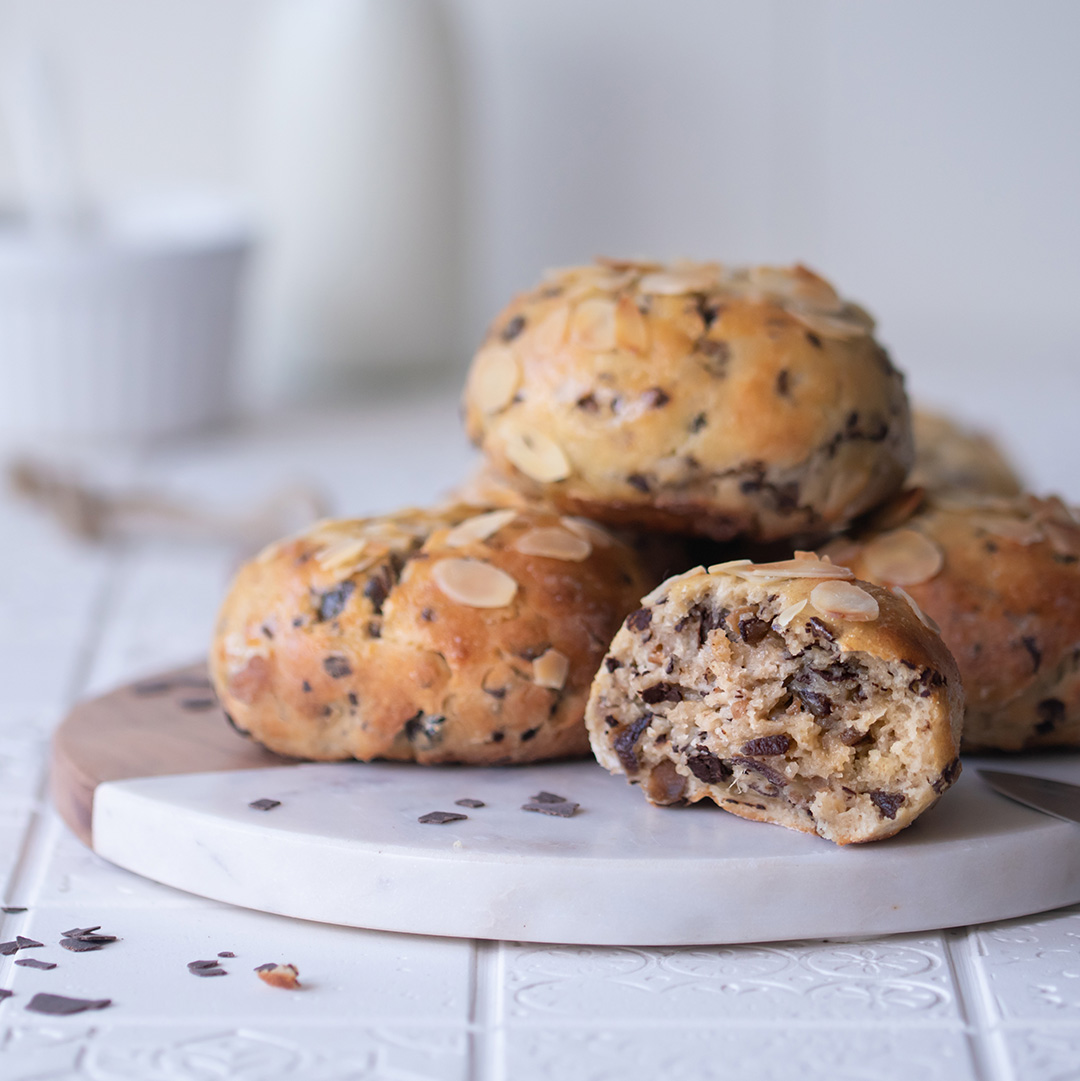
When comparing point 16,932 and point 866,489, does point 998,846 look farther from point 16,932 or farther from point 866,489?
point 16,932

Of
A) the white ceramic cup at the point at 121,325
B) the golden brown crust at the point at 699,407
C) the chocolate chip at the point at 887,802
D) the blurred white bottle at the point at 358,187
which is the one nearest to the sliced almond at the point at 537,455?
the golden brown crust at the point at 699,407

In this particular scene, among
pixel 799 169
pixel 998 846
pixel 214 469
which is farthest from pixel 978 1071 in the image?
pixel 799 169

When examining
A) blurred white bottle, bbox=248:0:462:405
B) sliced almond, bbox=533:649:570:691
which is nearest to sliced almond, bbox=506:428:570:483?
sliced almond, bbox=533:649:570:691

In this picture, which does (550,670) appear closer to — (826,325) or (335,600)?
(335,600)

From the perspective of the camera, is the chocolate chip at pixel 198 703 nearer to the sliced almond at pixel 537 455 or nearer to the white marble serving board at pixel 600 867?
the white marble serving board at pixel 600 867

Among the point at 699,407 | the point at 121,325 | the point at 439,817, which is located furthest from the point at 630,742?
the point at 121,325
